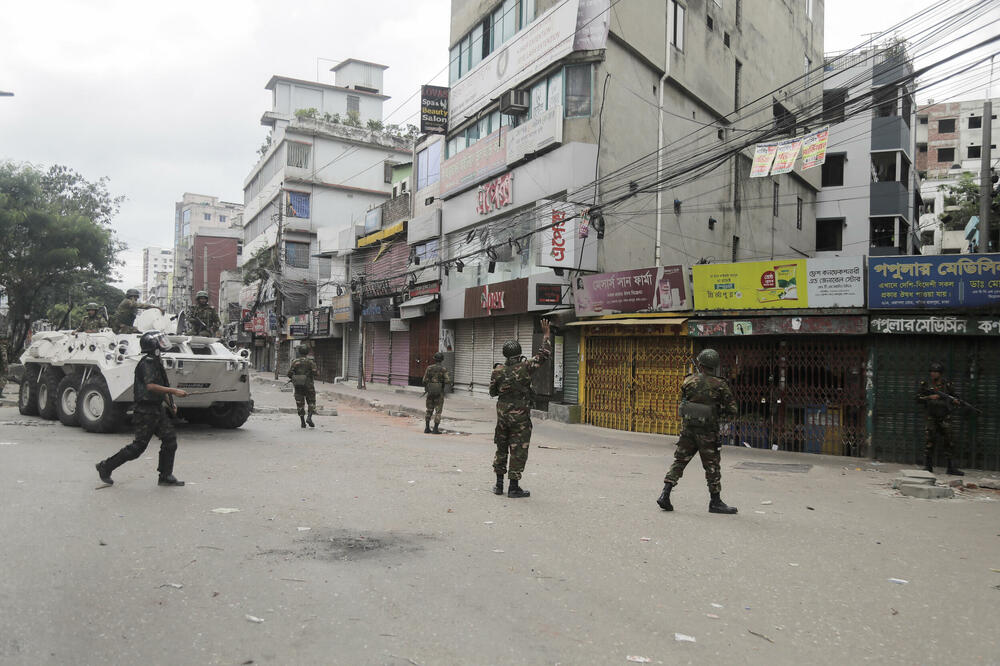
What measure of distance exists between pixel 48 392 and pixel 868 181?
1366 inches

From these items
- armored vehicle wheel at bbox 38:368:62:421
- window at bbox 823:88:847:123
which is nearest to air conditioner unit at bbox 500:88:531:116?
window at bbox 823:88:847:123

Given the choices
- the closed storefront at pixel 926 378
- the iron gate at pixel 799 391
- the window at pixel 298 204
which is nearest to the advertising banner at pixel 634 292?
the iron gate at pixel 799 391

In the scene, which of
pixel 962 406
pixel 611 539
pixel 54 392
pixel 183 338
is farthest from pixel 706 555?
pixel 54 392

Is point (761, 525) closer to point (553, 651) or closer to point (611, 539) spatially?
point (611, 539)

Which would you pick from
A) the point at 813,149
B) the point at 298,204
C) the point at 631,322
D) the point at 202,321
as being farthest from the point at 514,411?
the point at 298,204

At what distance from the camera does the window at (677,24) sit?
23.4 metres

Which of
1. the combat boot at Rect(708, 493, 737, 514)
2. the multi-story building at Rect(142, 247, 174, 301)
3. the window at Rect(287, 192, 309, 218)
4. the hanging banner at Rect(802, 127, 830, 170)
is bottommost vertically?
the combat boot at Rect(708, 493, 737, 514)

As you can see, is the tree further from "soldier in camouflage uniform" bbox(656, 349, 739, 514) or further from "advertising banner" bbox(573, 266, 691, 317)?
"soldier in camouflage uniform" bbox(656, 349, 739, 514)

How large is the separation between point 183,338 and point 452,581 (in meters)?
9.49

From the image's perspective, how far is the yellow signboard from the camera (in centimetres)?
1353

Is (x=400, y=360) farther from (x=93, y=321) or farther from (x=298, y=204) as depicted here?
(x=298, y=204)

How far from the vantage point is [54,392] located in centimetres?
1330

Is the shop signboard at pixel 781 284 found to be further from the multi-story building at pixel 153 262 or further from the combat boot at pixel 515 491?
the multi-story building at pixel 153 262

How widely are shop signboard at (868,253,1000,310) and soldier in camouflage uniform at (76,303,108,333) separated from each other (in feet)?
48.4
